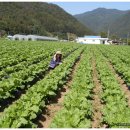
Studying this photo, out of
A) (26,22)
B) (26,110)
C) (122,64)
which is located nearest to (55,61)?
(122,64)

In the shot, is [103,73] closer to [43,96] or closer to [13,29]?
[43,96]

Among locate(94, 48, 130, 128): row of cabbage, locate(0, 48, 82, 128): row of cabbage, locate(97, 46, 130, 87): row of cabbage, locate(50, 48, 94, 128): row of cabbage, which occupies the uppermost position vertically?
locate(0, 48, 82, 128): row of cabbage

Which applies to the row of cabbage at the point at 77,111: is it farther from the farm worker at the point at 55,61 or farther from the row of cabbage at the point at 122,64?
the farm worker at the point at 55,61

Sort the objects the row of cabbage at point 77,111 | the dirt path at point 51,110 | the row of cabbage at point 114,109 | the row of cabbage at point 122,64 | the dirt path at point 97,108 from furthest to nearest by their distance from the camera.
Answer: the row of cabbage at point 122,64, the dirt path at point 97,108, the dirt path at point 51,110, the row of cabbage at point 114,109, the row of cabbage at point 77,111

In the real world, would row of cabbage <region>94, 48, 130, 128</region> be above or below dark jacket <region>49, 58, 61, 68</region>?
below

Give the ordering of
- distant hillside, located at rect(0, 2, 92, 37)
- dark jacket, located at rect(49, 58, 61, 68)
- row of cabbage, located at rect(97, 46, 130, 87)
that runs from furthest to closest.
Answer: distant hillside, located at rect(0, 2, 92, 37)
dark jacket, located at rect(49, 58, 61, 68)
row of cabbage, located at rect(97, 46, 130, 87)

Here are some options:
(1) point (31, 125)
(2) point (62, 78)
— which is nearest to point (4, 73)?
(2) point (62, 78)

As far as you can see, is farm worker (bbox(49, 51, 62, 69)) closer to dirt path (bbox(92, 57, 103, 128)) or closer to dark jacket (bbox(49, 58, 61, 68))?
dark jacket (bbox(49, 58, 61, 68))

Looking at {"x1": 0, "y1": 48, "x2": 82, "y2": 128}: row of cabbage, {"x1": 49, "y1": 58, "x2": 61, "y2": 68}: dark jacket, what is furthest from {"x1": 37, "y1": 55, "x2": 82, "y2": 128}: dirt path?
{"x1": 49, "y1": 58, "x2": 61, "y2": 68}: dark jacket

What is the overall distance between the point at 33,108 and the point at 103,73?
6.98m

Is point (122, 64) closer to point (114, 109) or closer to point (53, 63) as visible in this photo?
point (53, 63)

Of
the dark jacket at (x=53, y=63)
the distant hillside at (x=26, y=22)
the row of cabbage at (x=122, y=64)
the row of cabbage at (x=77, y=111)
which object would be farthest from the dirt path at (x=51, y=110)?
the distant hillside at (x=26, y=22)

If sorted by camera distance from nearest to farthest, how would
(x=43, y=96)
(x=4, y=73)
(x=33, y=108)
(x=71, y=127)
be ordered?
(x=71, y=127), (x=33, y=108), (x=43, y=96), (x=4, y=73)

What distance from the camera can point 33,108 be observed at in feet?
25.7
